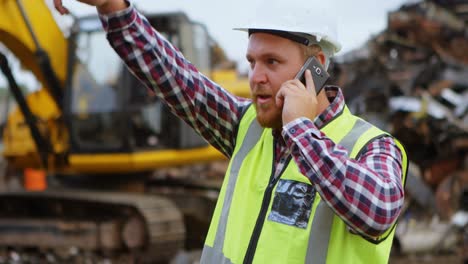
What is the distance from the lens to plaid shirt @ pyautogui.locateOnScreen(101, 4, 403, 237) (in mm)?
1595

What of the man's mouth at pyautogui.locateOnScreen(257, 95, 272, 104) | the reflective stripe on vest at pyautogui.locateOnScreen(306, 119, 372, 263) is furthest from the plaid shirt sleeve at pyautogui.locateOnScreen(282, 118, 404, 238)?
the man's mouth at pyautogui.locateOnScreen(257, 95, 272, 104)

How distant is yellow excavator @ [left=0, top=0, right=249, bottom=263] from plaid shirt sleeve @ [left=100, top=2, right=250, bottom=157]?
17.5ft

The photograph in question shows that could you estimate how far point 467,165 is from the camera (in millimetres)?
9523

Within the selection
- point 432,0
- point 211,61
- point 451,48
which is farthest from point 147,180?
point 432,0

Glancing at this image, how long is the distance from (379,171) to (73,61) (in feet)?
20.8

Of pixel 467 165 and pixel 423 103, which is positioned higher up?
pixel 423 103

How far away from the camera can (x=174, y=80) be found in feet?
6.61

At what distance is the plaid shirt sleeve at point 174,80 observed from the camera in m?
1.86

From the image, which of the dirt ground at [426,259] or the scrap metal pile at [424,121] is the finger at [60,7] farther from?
the scrap metal pile at [424,121]

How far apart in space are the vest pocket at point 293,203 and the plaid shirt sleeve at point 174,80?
0.38 meters

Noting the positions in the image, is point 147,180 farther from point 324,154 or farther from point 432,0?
point 432,0

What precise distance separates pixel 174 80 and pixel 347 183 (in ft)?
2.10

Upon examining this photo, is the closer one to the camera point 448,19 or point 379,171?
point 379,171

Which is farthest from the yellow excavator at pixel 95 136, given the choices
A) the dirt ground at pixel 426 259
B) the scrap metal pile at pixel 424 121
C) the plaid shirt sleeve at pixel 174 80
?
the plaid shirt sleeve at pixel 174 80
